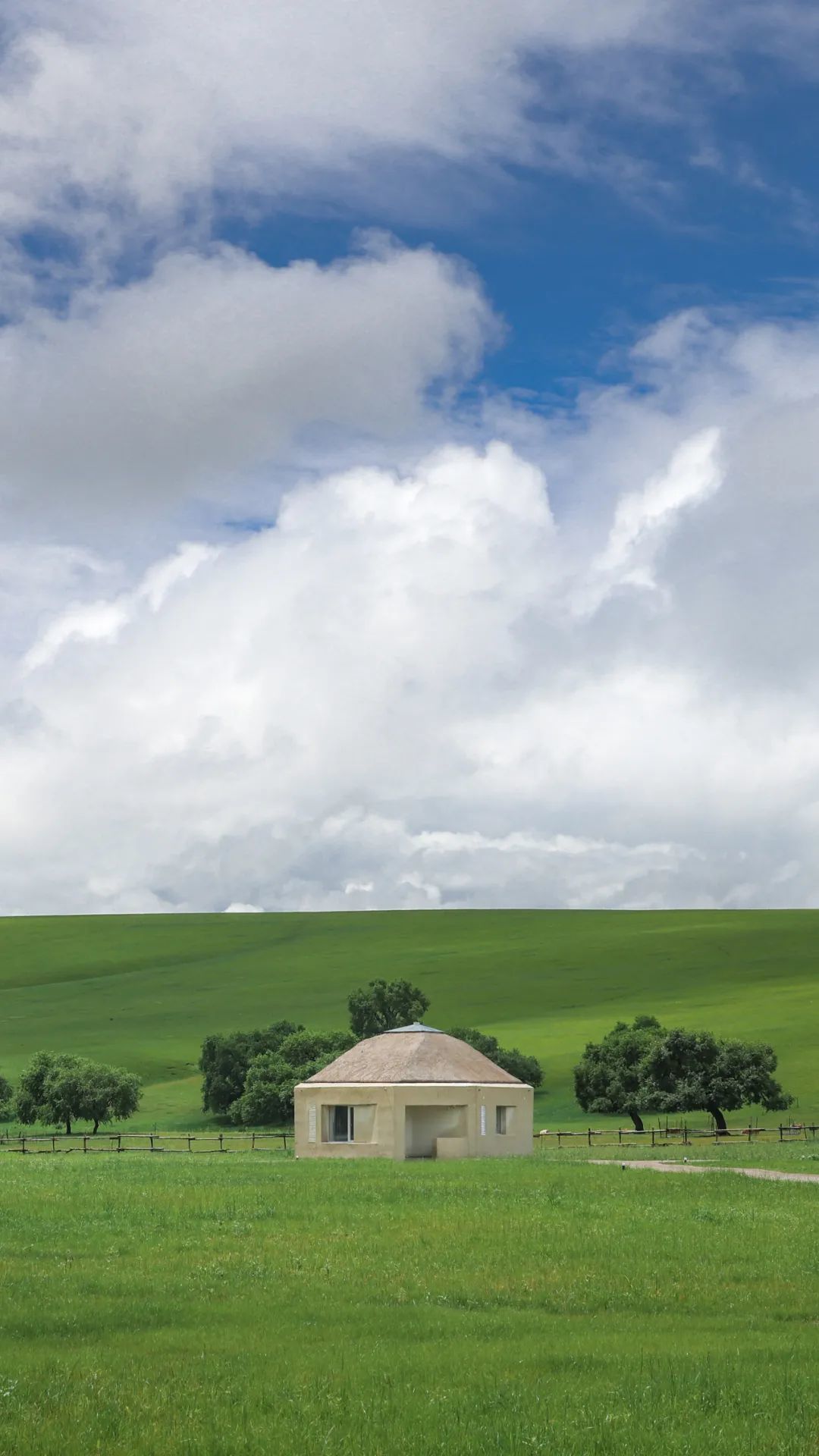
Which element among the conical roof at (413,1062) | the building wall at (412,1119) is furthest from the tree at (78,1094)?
the building wall at (412,1119)

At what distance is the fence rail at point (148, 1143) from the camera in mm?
73438

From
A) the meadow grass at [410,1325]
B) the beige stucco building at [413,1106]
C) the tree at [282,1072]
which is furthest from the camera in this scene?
the tree at [282,1072]

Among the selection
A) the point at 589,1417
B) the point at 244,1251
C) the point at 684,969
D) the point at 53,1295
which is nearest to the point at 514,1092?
the point at 244,1251

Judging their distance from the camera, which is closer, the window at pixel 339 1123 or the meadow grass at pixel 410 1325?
the meadow grass at pixel 410 1325

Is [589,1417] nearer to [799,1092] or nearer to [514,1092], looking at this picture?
[514,1092]

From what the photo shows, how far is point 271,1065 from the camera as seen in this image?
95.1 metres

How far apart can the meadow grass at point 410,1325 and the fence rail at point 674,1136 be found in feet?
129

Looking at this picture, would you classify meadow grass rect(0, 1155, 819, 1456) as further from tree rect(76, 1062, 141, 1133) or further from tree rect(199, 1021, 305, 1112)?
tree rect(199, 1021, 305, 1112)

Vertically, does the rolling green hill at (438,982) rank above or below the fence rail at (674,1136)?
above

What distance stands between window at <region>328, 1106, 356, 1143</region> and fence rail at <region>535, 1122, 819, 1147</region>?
1456cm

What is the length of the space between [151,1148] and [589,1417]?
58518 millimetres

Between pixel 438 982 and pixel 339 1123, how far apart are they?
291 feet

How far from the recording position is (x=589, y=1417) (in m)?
14.1

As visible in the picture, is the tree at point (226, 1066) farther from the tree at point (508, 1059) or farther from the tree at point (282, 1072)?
the tree at point (508, 1059)
